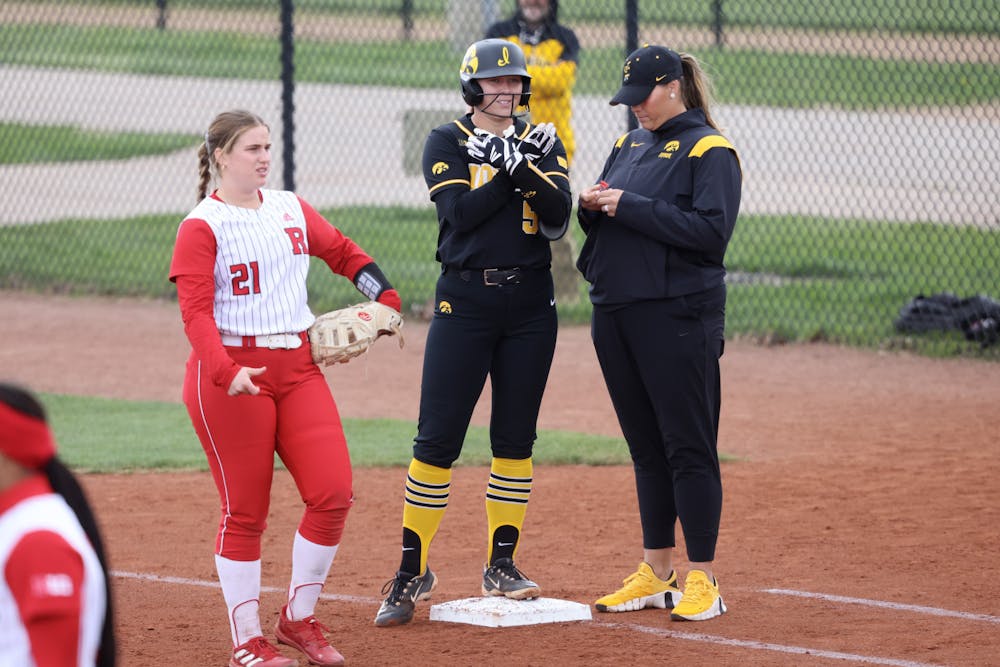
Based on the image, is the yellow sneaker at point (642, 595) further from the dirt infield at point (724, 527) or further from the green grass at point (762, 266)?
the green grass at point (762, 266)

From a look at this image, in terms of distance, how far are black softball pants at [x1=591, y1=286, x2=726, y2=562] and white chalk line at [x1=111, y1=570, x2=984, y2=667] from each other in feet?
1.14

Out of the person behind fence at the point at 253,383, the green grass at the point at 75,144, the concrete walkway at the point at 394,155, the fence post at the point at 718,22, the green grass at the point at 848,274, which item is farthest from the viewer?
the green grass at the point at 75,144

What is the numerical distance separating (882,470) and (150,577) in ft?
13.1

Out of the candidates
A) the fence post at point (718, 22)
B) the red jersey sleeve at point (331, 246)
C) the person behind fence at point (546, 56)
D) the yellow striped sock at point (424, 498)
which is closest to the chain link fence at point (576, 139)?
the fence post at point (718, 22)

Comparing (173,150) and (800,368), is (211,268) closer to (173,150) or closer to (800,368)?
(800,368)

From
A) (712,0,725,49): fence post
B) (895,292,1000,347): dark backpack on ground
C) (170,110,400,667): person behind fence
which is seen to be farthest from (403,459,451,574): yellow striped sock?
(712,0,725,49): fence post

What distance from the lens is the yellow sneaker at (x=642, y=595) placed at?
5.86m

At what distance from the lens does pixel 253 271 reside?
16.6 feet

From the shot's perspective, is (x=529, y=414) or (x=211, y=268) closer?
(x=211, y=268)

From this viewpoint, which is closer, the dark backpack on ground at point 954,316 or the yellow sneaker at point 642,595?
the yellow sneaker at point 642,595

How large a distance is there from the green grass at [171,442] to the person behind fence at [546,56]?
116 inches

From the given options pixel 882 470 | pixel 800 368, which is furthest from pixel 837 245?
pixel 882 470

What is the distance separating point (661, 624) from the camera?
566 cm

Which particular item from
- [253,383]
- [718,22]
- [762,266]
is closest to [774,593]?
[253,383]
